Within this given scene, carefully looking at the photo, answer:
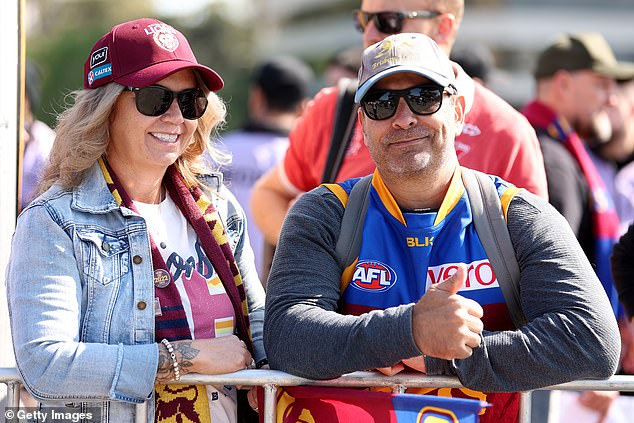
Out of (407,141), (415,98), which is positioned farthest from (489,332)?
(415,98)

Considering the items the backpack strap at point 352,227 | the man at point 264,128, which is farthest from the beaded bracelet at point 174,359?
the man at point 264,128

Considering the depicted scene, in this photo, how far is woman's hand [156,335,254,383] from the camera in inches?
119

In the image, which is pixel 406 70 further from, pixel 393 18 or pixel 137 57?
pixel 393 18

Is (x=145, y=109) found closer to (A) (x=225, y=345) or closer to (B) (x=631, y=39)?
(A) (x=225, y=345)

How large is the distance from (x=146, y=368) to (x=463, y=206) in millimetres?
1107

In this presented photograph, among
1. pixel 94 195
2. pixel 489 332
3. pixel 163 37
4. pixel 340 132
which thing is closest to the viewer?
pixel 489 332

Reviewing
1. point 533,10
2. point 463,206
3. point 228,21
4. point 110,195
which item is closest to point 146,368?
point 110,195

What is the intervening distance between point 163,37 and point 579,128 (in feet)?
10.8

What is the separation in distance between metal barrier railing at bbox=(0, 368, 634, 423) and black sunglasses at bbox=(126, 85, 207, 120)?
0.88 meters

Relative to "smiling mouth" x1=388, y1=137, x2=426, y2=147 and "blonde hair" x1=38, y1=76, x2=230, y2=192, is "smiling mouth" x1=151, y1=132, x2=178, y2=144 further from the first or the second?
"smiling mouth" x1=388, y1=137, x2=426, y2=147

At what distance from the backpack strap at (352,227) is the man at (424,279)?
0.02 m

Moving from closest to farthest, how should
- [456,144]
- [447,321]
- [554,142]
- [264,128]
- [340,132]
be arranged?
[447,321] → [456,144] → [340,132] → [554,142] → [264,128]

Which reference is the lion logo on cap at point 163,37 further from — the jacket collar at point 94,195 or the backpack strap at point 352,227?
the backpack strap at point 352,227

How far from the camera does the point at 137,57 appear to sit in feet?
A: 10.6
